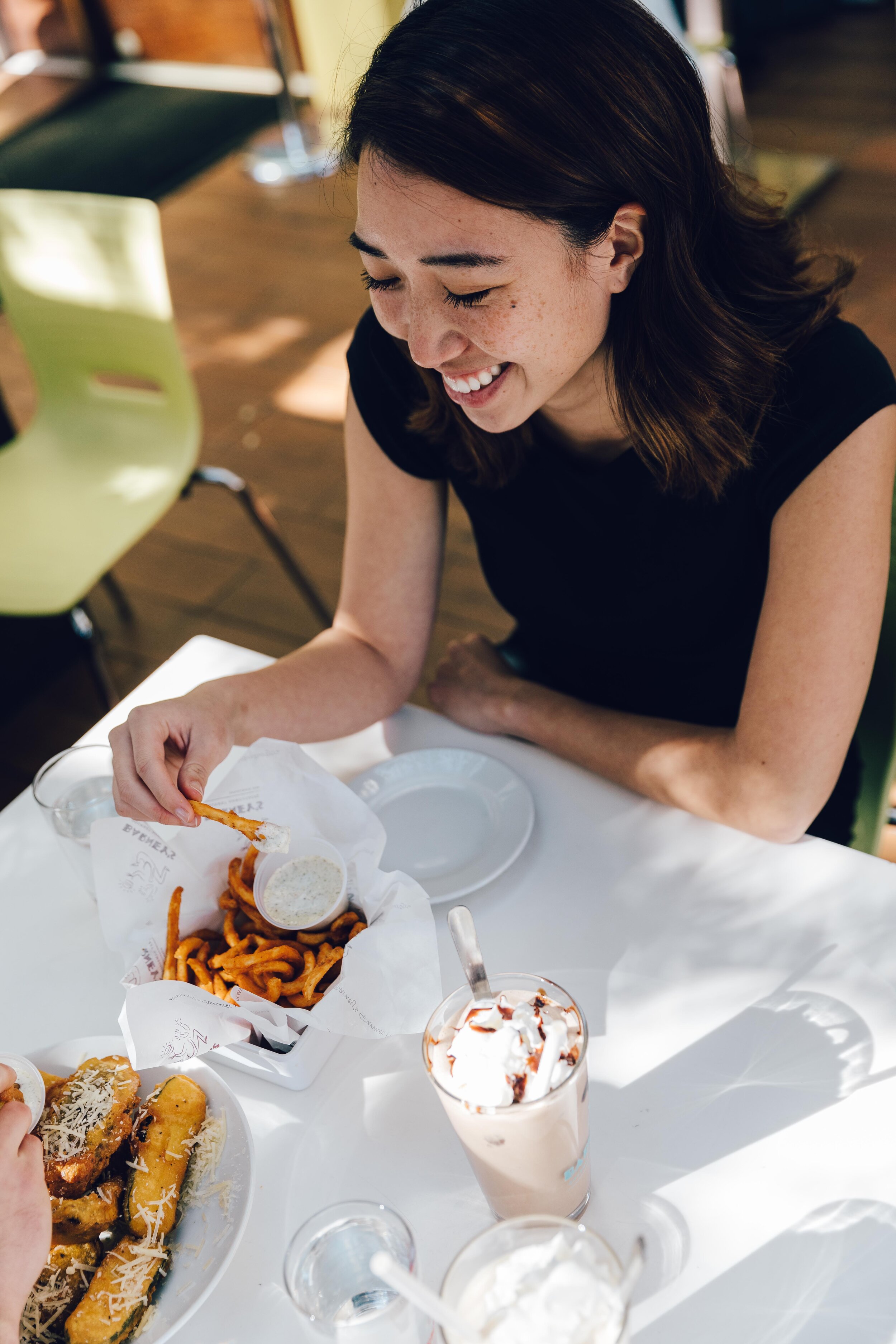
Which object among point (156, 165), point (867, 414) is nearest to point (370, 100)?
point (867, 414)

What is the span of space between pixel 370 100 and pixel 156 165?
426cm

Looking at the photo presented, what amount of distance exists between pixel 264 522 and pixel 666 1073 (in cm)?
177

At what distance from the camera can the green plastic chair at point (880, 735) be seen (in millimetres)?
1212

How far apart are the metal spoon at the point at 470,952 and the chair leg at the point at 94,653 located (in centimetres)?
155

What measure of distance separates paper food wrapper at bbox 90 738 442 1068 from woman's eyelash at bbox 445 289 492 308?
0.41 metres

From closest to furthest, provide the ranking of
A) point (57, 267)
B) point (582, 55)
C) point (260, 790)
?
point (582, 55) → point (260, 790) → point (57, 267)

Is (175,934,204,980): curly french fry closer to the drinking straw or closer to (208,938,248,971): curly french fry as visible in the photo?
(208,938,248,971): curly french fry

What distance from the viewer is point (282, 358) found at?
3.79 meters

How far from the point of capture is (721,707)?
4.57ft

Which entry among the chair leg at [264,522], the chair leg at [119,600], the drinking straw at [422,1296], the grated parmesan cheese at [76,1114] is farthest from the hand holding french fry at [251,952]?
the chair leg at [119,600]

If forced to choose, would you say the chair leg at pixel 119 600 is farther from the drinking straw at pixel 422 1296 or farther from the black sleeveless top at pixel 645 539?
the drinking straw at pixel 422 1296

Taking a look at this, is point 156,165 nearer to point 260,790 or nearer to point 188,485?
point 188,485

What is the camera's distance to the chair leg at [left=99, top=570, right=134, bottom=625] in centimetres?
288

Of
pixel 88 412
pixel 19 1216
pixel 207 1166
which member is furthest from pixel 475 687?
pixel 88 412
